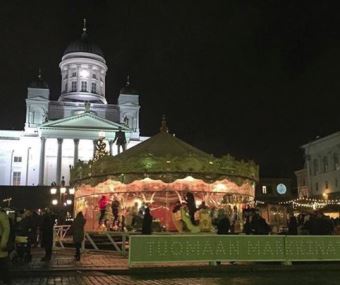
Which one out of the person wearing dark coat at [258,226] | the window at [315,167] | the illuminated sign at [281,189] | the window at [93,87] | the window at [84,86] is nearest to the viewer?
Result: the person wearing dark coat at [258,226]

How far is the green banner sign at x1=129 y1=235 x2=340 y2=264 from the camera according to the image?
14500 mm

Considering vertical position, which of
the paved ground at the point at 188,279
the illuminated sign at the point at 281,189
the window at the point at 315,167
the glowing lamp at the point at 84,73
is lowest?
the paved ground at the point at 188,279

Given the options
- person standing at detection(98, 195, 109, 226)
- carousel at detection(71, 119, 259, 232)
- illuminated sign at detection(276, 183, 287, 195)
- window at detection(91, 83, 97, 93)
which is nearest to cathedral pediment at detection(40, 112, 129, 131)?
window at detection(91, 83, 97, 93)

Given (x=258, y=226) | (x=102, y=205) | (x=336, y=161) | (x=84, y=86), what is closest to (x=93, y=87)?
(x=84, y=86)

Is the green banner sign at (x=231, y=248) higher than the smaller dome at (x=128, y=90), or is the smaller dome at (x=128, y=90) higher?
the smaller dome at (x=128, y=90)

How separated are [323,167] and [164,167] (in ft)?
178

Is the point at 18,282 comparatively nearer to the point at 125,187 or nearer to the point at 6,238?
the point at 6,238

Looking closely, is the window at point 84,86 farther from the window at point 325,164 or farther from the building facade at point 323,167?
the window at point 325,164

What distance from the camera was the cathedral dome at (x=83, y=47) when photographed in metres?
81.5

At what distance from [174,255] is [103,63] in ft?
233

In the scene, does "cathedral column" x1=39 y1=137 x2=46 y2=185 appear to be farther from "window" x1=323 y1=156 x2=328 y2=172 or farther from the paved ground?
the paved ground

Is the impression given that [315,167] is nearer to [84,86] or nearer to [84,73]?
[84,86]

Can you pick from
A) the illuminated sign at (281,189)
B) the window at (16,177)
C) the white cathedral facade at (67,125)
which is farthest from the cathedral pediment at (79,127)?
the illuminated sign at (281,189)

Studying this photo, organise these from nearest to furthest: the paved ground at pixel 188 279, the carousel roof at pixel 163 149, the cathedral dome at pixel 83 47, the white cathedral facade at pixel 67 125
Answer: the paved ground at pixel 188 279 → the carousel roof at pixel 163 149 → the white cathedral facade at pixel 67 125 → the cathedral dome at pixel 83 47
